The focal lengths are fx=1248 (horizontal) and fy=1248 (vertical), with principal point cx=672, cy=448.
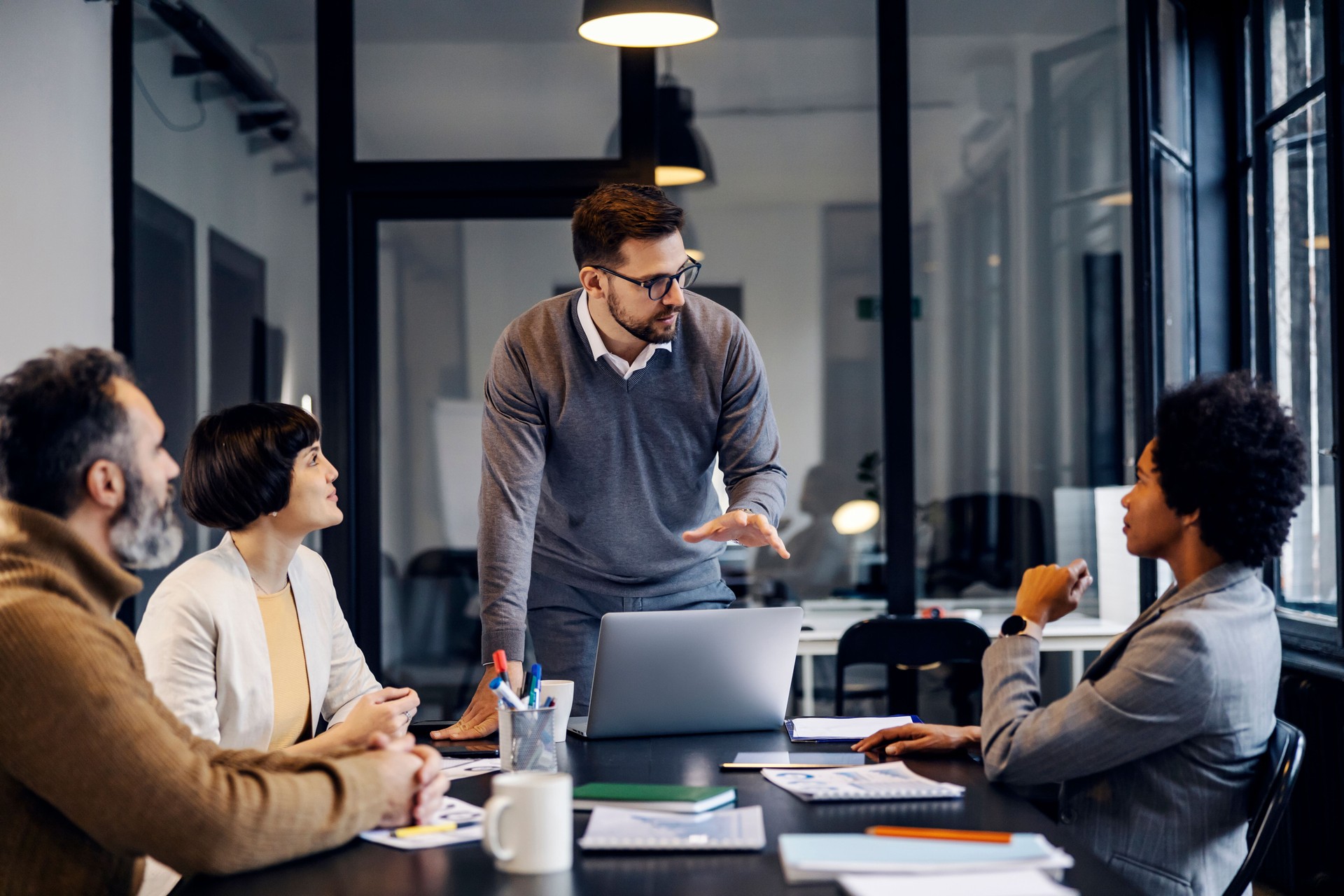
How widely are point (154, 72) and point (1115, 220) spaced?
134 inches

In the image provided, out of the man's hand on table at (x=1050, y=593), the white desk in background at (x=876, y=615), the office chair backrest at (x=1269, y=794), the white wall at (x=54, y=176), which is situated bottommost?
the white desk in background at (x=876, y=615)

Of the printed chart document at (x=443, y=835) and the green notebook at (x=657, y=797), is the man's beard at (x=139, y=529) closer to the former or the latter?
the printed chart document at (x=443, y=835)

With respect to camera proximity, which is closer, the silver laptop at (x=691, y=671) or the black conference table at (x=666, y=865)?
the black conference table at (x=666, y=865)

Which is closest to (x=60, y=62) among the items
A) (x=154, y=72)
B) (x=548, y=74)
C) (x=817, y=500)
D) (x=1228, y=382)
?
(x=154, y=72)

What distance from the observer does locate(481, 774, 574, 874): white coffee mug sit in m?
1.22

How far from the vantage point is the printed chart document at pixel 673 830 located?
129cm

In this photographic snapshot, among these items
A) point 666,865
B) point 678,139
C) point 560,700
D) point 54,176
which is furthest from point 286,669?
point 678,139

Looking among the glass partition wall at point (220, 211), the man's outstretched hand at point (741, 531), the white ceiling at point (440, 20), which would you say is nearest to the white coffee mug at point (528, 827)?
the man's outstretched hand at point (741, 531)

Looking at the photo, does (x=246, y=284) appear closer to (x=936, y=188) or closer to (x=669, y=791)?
(x=936, y=188)

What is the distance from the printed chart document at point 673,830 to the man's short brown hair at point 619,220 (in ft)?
4.04

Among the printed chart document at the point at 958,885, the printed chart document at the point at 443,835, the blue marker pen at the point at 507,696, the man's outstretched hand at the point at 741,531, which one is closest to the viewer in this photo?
the printed chart document at the point at 958,885

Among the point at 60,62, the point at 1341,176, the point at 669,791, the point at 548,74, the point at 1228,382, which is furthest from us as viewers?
the point at 548,74

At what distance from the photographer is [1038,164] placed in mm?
4543

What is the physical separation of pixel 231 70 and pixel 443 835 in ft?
12.2
